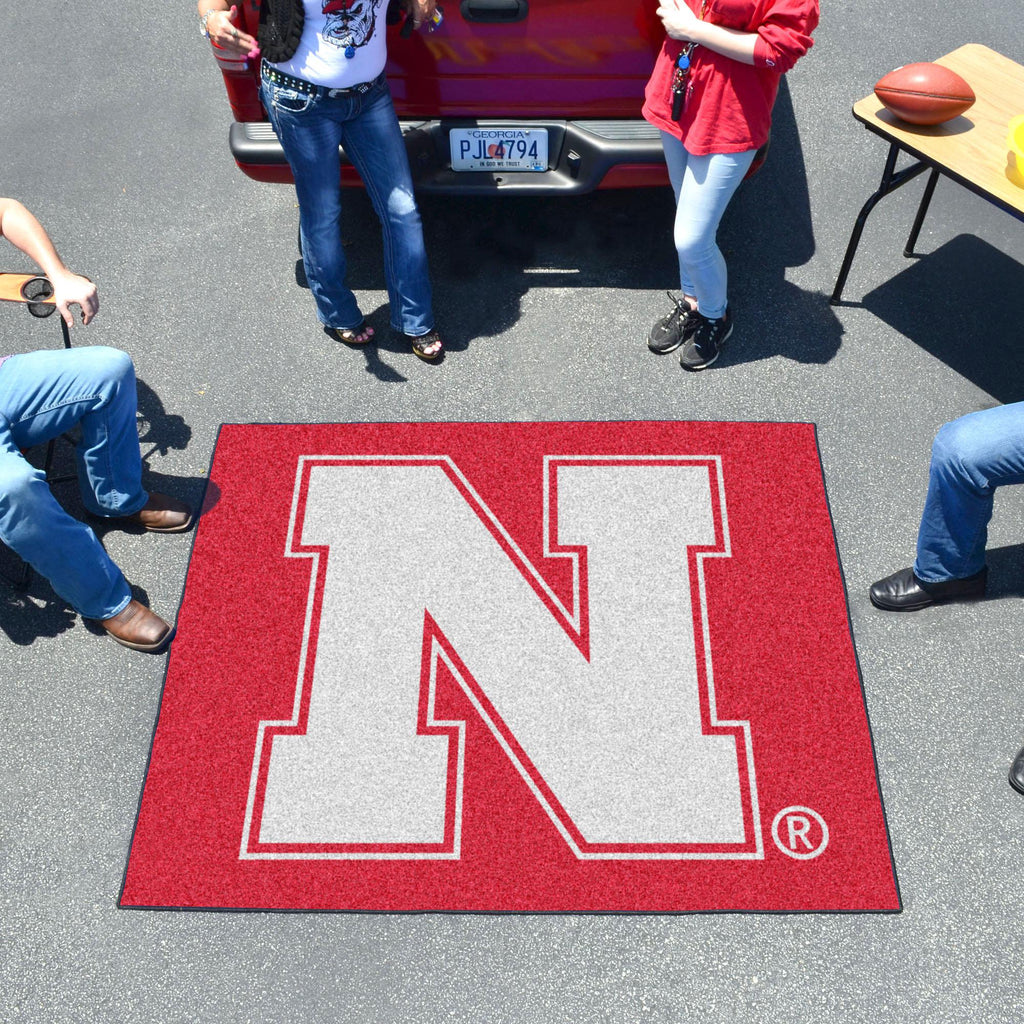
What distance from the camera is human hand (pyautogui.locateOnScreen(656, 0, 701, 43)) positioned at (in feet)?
9.73

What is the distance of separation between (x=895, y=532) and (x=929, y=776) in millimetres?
864

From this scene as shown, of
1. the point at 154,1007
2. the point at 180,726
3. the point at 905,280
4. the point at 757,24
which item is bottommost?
the point at 154,1007

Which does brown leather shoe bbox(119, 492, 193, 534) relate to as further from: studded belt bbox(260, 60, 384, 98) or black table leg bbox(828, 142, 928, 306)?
black table leg bbox(828, 142, 928, 306)

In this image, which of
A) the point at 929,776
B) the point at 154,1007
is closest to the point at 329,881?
the point at 154,1007

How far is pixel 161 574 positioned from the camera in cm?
346

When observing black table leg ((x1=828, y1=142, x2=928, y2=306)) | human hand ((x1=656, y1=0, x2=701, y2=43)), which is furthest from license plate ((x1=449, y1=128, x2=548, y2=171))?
black table leg ((x1=828, y1=142, x2=928, y2=306))

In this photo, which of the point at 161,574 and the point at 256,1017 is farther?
the point at 161,574

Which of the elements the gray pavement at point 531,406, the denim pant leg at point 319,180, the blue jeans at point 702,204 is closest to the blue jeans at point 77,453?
the gray pavement at point 531,406

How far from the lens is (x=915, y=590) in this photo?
10.8 feet

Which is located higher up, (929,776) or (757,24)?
(757,24)

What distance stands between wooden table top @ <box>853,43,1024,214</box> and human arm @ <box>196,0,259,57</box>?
2.02 metres

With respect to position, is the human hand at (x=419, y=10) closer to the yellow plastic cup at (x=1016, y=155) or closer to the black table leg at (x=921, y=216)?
the yellow plastic cup at (x=1016, y=155)

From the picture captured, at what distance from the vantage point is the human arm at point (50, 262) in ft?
9.93

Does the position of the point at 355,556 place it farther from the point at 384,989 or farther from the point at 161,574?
the point at 384,989
